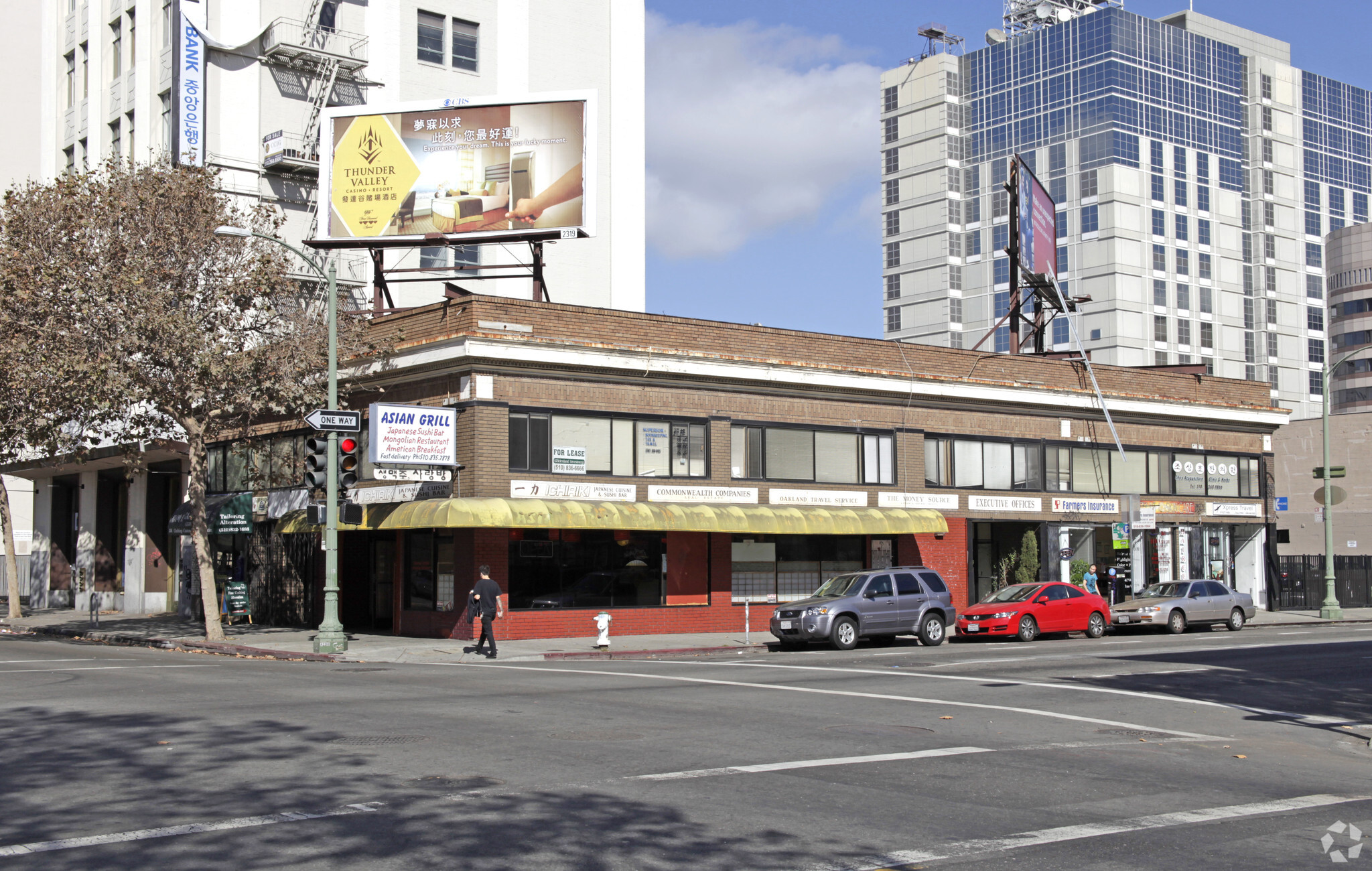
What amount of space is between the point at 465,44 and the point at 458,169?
18580 mm

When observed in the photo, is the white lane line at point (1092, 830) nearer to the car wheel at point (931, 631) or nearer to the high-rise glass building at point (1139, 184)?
the car wheel at point (931, 631)

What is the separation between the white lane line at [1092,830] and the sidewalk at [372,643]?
53.9 feet

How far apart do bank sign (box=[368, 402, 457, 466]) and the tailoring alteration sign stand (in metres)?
7.14

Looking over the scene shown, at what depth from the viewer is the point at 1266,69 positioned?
402ft

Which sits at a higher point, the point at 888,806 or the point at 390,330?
the point at 390,330

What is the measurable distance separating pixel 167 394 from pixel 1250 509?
114 ft

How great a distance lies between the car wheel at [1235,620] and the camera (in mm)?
33656

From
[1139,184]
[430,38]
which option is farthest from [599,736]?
[1139,184]

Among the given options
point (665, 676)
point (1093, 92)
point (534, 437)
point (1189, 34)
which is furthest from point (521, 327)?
point (1189, 34)

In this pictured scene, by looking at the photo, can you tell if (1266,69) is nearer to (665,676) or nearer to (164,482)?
(164,482)

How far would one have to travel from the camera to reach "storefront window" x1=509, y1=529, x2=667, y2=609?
2894 cm

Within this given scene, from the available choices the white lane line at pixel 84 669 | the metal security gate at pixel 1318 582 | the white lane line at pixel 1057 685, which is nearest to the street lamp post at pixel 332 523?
the white lane line at pixel 84 669

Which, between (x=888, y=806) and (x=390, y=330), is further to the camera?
(x=390, y=330)

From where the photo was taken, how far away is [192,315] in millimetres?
27281
